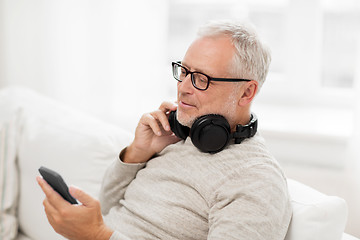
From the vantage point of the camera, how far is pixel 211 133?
53.9 inches

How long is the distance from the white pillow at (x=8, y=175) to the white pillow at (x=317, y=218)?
1170 mm

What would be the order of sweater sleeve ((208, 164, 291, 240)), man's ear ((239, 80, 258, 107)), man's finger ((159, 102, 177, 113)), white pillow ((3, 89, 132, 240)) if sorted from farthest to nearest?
white pillow ((3, 89, 132, 240)), man's finger ((159, 102, 177, 113)), man's ear ((239, 80, 258, 107)), sweater sleeve ((208, 164, 291, 240))

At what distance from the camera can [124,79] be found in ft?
8.48

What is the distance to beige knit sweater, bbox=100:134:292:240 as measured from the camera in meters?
1.25

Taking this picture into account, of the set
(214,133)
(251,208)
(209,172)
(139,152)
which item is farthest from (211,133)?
(139,152)

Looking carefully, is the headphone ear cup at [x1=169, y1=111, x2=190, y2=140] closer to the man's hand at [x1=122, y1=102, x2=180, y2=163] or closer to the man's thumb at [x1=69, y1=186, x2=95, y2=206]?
the man's hand at [x1=122, y1=102, x2=180, y2=163]

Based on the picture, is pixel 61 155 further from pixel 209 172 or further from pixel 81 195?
pixel 209 172

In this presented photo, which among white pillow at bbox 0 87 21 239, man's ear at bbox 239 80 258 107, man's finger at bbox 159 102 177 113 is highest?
man's ear at bbox 239 80 258 107

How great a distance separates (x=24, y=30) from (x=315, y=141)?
1.74m

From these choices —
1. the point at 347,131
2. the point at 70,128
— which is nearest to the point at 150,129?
the point at 70,128

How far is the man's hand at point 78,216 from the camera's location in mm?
1312

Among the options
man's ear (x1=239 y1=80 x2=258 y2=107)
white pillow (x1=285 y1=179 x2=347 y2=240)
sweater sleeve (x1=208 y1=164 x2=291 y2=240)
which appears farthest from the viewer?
man's ear (x1=239 y1=80 x2=258 y2=107)

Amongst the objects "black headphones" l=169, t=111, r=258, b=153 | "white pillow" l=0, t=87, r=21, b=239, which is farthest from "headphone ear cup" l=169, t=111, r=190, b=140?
"white pillow" l=0, t=87, r=21, b=239

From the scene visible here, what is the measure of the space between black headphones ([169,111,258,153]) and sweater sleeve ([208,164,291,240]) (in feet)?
0.37
